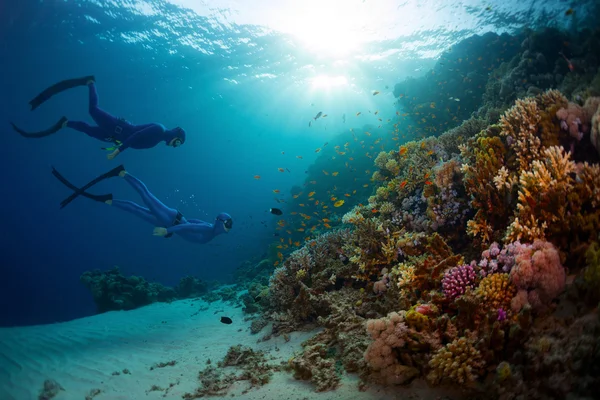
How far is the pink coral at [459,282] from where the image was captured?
12.0ft

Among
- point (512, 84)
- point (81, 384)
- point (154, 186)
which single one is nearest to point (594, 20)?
point (512, 84)

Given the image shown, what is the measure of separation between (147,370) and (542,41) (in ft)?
62.2

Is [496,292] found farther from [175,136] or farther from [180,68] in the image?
[180,68]

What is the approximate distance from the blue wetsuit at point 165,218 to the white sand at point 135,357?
11.7 ft

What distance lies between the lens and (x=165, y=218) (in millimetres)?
11086

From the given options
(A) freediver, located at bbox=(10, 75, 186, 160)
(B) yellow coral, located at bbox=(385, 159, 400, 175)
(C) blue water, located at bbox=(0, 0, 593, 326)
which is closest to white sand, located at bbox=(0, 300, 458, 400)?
(B) yellow coral, located at bbox=(385, 159, 400, 175)

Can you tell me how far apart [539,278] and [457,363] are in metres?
1.36

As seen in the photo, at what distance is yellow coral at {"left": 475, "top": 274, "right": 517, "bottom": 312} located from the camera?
3.20 m

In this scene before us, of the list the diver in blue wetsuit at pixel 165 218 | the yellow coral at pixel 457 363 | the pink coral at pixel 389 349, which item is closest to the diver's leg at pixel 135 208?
the diver in blue wetsuit at pixel 165 218

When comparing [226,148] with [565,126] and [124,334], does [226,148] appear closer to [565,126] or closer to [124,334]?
[124,334]

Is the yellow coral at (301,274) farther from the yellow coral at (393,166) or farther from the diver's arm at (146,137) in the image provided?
the diver's arm at (146,137)

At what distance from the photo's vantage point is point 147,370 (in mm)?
6777

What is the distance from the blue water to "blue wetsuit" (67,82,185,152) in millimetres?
10904

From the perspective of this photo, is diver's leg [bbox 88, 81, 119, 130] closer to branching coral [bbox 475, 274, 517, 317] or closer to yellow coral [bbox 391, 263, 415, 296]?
yellow coral [bbox 391, 263, 415, 296]
